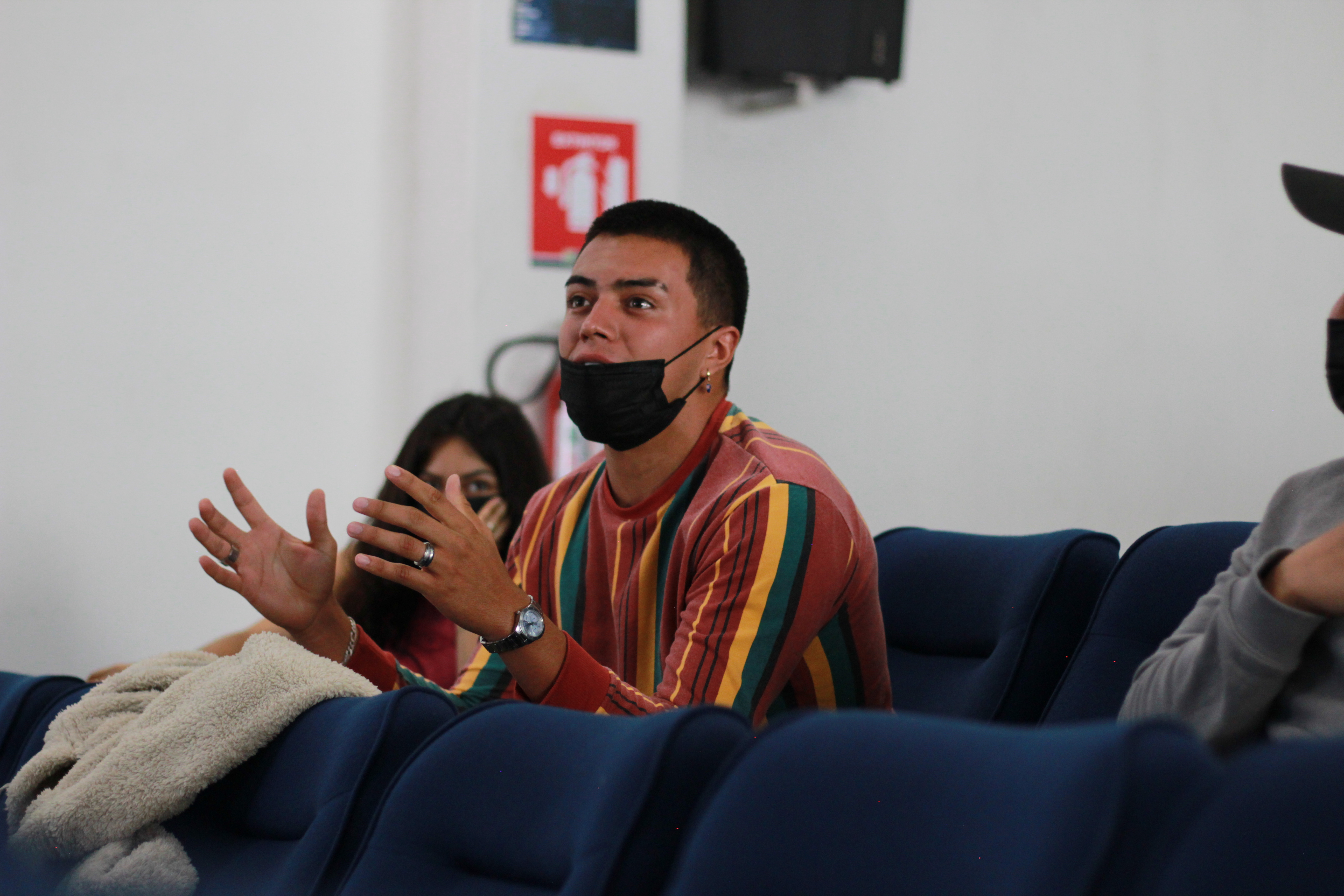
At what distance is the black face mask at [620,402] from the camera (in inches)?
68.4

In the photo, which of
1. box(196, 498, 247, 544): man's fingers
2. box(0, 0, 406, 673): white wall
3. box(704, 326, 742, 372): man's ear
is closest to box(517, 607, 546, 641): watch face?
box(196, 498, 247, 544): man's fingers

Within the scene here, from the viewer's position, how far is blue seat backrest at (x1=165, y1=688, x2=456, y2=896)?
1.13 metres

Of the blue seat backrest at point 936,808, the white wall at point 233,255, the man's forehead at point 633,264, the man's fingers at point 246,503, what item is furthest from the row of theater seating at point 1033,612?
the white wall at point 233,255

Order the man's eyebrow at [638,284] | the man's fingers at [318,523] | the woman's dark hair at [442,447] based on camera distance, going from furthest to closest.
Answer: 1. the woman's dark hair at [442,447]
2. the man's eyebrow at [638,284]
3. the man's fingers at [318,523]

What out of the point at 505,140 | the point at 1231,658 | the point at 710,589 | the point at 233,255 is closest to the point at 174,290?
the point at 233,255

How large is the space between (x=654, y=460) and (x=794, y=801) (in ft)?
3.38

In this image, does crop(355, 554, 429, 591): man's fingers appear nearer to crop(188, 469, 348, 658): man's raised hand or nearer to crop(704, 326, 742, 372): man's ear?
crop(188, 469, 348, 658): man's raised hand

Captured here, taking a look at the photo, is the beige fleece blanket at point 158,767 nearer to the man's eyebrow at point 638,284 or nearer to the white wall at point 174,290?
the man's eyebrow at point 638,284

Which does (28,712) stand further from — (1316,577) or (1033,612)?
(1316,577)

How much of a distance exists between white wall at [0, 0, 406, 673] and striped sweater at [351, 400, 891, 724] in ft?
4.16

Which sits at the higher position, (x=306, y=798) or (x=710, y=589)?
(x=710, y=589)

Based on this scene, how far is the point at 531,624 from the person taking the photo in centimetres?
143

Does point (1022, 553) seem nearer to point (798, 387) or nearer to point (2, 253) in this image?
point (798, 387)

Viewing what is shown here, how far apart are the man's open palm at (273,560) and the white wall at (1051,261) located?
5.82 feet
